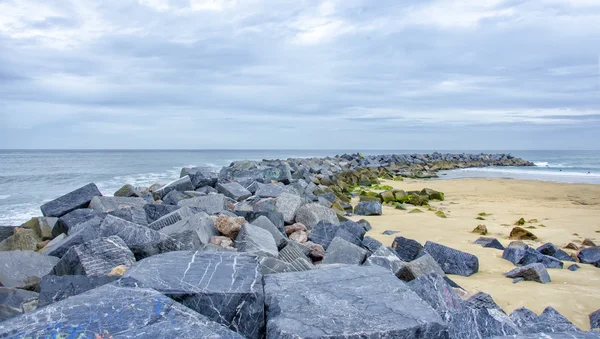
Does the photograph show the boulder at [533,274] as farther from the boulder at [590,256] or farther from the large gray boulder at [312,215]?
the large gray boulder at [312,215]

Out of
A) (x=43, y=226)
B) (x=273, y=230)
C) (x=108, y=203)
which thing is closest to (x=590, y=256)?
(x=273, y=230)

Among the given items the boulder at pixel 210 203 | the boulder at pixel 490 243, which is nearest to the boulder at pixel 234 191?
the boulder at pixel 210 203

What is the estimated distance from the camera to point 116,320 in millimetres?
2029

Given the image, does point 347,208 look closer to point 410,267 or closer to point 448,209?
point 448,209

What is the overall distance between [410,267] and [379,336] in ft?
7.05

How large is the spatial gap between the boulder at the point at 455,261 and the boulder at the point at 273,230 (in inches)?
69.1

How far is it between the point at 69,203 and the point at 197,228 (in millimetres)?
3101

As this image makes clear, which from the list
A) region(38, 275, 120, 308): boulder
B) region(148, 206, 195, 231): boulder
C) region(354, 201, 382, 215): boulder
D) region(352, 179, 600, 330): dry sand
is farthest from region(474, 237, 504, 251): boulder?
region(38, 275, 120, 308): boulder

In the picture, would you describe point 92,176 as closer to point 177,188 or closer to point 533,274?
point 177,188

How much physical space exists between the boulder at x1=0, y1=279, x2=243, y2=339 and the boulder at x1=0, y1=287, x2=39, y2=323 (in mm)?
1037

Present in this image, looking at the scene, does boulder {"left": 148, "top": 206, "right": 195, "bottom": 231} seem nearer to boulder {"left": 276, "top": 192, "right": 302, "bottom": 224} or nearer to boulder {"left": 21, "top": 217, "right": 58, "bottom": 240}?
boulder {"left": 21, "top": 217, "right": 58, "bottom": 240}

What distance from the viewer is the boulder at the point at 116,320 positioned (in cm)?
193

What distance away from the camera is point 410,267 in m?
4.16

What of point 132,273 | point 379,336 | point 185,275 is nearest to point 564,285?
point 379,336
